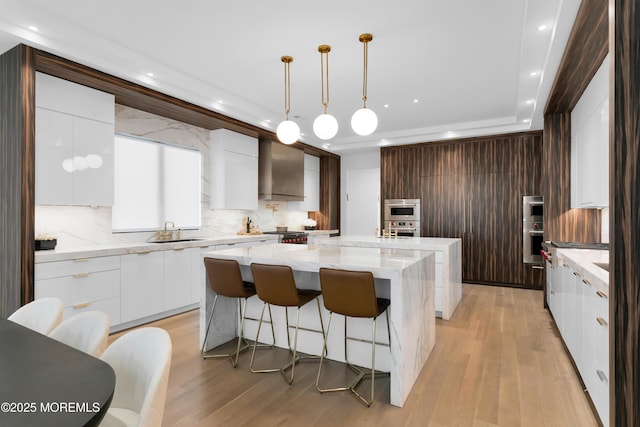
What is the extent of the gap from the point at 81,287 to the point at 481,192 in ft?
19.5

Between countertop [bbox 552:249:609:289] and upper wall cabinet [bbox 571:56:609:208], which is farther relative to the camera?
upper wall cabinet [bbox 571:56:609:208]

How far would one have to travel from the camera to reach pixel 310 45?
129 inches

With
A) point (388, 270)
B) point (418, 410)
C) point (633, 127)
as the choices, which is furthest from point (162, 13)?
point (418, 410)

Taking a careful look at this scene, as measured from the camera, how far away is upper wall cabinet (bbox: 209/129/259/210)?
5309mm

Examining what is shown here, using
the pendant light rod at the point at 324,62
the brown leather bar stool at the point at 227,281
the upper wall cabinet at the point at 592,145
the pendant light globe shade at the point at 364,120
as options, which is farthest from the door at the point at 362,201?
the brown leather bar stool at the point at 227,281

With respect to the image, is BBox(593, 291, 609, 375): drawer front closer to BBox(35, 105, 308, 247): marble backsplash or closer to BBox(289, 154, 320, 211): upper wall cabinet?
BBox(35, 105, 308, 247): marble backsplash

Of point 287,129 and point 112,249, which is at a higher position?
point 287,129

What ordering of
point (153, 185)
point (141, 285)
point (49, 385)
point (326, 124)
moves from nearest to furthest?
point (49, 385), point (326, 124), point (141, 285), point (153, 185)

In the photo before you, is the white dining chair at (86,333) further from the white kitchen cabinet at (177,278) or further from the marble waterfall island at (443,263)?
the marble waterfall island at (443,263)

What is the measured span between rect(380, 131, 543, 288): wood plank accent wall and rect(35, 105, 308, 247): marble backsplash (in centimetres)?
310

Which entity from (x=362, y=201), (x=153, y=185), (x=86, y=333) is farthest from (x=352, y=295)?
(x=362, y=201)

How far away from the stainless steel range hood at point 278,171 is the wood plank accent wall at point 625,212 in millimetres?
5153

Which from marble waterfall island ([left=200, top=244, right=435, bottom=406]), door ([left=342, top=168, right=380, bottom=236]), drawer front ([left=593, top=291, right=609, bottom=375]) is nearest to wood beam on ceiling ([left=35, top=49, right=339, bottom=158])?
marble waterfall island ([left=200, top=244, right=435, bottom=406])

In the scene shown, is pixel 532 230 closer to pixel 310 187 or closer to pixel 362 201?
pixel 362 201
